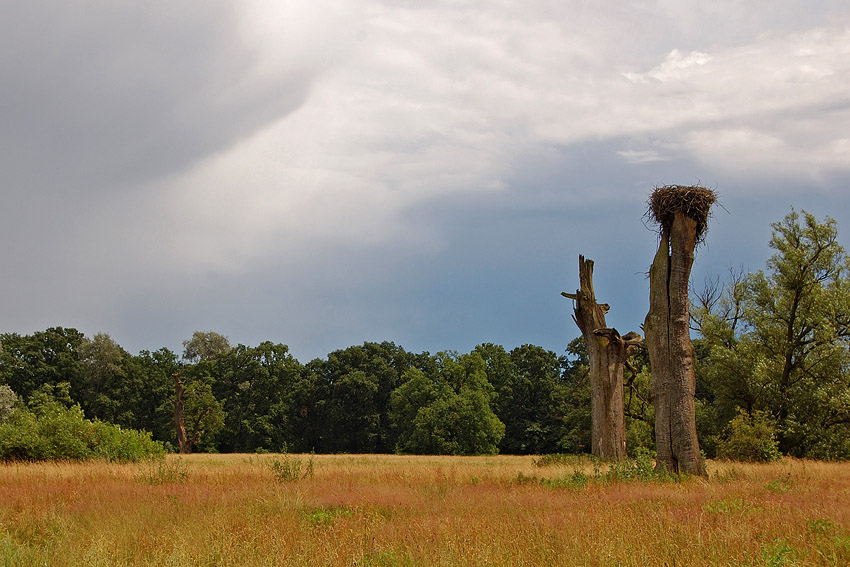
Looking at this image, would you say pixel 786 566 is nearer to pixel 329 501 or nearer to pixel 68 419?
pixel 329 501

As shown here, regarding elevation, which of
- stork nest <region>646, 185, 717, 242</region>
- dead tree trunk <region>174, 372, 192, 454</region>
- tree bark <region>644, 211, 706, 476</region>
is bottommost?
dead tree trunk <region>174, 372, 192, 454</region>

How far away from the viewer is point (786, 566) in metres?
5.80

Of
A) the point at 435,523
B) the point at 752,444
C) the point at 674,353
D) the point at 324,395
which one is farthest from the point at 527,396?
the point at 435,523

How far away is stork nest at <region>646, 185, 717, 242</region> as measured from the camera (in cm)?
1577

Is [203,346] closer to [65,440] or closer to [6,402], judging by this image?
[6,402]

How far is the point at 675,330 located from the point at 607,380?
632 cm

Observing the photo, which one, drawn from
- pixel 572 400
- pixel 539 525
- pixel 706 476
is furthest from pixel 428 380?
pixel 539 525

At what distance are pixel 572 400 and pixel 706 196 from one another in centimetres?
4572

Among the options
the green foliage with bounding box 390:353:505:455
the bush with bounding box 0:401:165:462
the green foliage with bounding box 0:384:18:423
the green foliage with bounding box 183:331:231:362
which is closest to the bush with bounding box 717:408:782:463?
the bush with bounding box 0:401:165:462

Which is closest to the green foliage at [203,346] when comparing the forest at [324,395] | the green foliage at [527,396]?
the forest at [324,395]

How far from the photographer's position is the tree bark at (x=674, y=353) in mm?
15421

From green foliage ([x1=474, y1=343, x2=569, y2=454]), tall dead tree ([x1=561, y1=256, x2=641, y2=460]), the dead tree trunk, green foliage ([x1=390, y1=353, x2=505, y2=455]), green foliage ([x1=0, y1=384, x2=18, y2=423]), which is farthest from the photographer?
green foliage ([x1=474, y1=343, x2=569, y2=454])

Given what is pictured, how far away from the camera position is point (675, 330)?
1556cm

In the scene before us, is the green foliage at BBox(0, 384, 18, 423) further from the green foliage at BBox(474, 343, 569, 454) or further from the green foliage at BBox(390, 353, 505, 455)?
the green foliage at BBox(474, 343, 569, 454)
